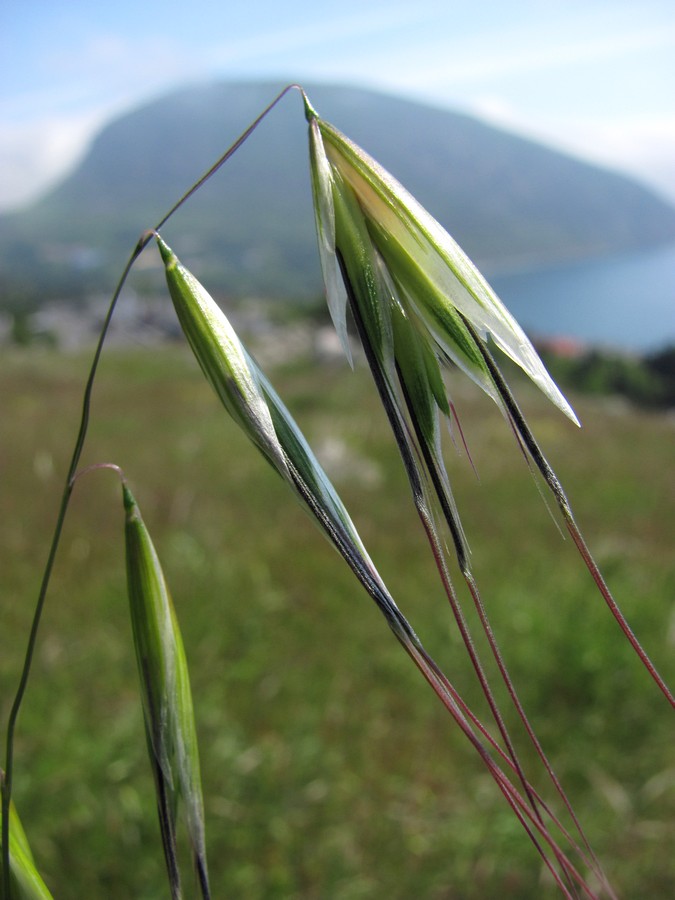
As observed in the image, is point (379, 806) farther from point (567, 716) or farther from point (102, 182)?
point (102, 182)

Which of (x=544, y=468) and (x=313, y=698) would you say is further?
(x=313, y=698)

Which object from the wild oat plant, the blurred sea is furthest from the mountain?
the wild oat plant

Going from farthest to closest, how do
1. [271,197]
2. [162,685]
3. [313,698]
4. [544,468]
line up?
[271,197] → [313,698] → [162,685] → [544,468]

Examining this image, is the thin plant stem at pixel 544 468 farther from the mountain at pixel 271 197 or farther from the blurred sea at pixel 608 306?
the mountain at pixel 271 197

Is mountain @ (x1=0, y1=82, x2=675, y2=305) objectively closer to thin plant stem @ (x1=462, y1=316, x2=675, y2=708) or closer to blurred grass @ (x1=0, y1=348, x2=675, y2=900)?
blurred grass @ (x1=0, y1=348, x2=675, y2=900)

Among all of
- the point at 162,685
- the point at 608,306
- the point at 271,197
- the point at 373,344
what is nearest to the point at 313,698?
the point at 162,685

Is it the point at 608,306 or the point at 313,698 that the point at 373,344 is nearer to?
the point at 313,698

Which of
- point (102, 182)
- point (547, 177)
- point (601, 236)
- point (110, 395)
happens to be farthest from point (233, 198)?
point (110, 395)

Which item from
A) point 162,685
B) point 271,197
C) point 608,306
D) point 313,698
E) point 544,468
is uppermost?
point 271,197
